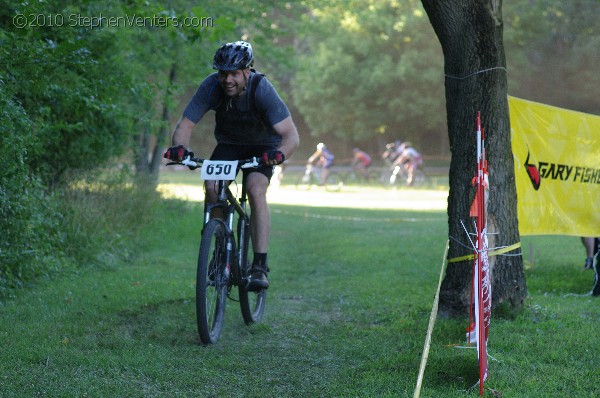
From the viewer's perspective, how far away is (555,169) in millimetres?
9000

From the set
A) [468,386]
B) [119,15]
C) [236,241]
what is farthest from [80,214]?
[468,386]

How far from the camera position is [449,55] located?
7445 millimetres

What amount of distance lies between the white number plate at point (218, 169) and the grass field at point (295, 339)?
3.97 feet

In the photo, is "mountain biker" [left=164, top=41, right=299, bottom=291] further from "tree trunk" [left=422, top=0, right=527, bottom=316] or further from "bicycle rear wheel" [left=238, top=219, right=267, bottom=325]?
"tree trunk" [left=422, top=0, right=527, bottom=316]

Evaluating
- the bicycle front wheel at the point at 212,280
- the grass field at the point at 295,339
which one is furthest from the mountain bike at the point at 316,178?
the bicycle front wheel at the point at 212,280

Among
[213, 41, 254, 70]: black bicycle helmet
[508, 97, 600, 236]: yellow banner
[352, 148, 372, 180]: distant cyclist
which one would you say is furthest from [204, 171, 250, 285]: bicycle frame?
[352, 148, 372, 180]: distant cyclist

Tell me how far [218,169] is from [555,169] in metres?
4.01

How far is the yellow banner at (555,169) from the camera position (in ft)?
27.8

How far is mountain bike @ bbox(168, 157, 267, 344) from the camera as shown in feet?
20.6

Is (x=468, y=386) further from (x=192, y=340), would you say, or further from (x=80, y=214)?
(x=80, y=214)

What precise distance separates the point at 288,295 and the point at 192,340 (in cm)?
278

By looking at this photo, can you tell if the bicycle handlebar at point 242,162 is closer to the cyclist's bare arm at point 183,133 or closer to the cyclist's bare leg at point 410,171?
the cyclist's bare arm at point 183,133

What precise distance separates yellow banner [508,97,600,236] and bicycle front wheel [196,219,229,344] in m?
3.15

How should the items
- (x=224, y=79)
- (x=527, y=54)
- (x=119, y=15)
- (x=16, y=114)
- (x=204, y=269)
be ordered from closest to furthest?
1. (x=204, y=269)
2. (x=224, y=79)
3. (x=16, y=114)
4. (x=119, y=15)
5. (x=527, y=54)
